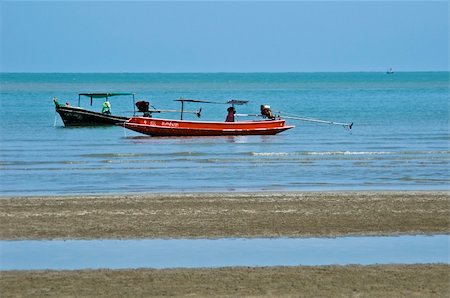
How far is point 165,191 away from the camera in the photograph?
69.1 ft

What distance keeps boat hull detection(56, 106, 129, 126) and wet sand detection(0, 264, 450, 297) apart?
40.7 metres

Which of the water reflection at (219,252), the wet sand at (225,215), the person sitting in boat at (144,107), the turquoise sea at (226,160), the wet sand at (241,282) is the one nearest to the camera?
the wet sand at (241,282)

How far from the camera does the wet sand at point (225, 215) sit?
14688 mm

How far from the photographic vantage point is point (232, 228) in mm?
14930

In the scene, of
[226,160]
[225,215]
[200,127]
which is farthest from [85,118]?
[225,215]

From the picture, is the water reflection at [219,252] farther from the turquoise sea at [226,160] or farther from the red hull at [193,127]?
the red hull at [193,127]

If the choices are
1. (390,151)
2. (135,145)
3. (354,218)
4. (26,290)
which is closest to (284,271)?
(26,290)

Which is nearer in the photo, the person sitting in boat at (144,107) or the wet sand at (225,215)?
the wet sand at (225,215)

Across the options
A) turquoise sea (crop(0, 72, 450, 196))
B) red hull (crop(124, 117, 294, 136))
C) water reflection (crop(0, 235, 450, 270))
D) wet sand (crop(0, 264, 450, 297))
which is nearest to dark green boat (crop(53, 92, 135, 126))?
turquoise sea (crop(0, 72, 450, 196))

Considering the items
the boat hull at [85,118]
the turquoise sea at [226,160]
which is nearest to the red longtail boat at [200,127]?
the turquoise sea at [226,160]

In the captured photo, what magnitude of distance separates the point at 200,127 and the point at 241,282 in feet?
106

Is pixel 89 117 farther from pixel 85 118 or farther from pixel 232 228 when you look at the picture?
pixel 232 228

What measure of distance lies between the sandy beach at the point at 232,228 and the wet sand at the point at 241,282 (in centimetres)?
1

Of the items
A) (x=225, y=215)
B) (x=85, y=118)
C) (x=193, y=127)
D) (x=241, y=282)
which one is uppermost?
(x=241, y=282)
